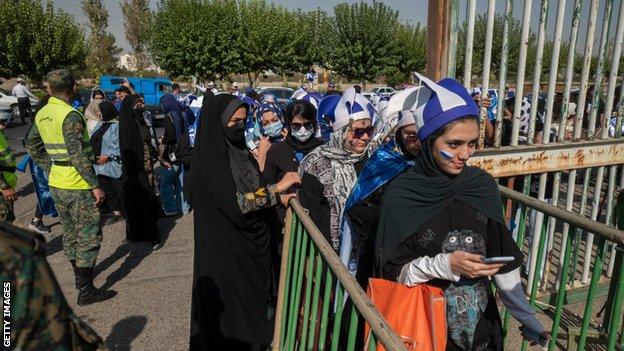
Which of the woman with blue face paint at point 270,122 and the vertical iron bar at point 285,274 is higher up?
the woman with blue face paint at point 270,122

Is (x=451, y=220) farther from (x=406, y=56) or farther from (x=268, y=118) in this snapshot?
(x=406, y=56)

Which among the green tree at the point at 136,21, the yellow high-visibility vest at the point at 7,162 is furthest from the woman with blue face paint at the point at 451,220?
the green tree at the point at 136,21

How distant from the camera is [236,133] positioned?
9.51 ft

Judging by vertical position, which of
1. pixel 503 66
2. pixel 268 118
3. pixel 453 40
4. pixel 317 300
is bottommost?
pixel 317 300

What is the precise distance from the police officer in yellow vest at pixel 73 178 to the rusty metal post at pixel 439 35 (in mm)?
3049

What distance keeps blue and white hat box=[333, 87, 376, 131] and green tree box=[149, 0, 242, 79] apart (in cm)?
3013

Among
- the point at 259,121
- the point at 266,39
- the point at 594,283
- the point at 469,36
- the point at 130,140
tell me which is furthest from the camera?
the point at 266,39

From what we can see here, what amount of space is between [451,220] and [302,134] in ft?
7.02

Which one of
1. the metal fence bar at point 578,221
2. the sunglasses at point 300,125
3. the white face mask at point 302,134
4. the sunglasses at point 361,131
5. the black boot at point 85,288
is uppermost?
the sunglasses at point 361,131

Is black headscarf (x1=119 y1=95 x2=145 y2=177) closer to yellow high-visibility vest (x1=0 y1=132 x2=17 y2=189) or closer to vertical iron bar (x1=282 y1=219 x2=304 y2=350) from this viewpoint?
yellow high-visibility vest (x1=0 y1=132 x2=17 y2=189)

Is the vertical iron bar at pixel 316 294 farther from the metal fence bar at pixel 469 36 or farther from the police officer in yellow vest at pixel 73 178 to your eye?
the police officer in yellow vest at pixel 73 178

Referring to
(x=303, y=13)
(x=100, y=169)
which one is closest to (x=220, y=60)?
(x=303, y=13)

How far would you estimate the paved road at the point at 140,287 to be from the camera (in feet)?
11.8

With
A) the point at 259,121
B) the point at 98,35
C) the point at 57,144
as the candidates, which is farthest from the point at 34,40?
the point at 259,121
